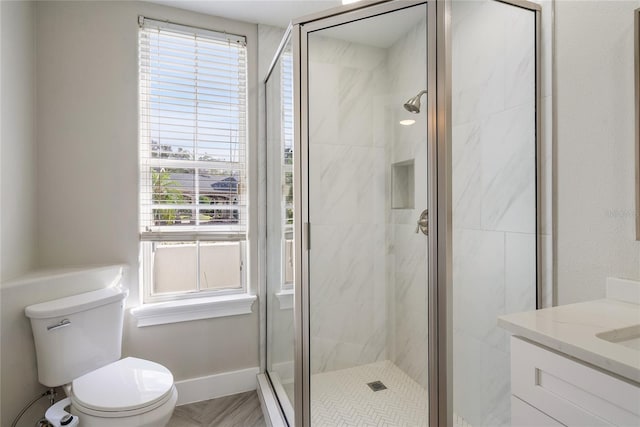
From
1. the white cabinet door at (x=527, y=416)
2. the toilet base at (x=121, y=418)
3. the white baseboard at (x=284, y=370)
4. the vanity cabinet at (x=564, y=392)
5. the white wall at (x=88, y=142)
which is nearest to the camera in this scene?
the vanity cabinet at (x=564, y=392)

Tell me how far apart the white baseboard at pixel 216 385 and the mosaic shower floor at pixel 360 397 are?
2.79 feet

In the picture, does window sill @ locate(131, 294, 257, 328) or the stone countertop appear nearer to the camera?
the stone countertop

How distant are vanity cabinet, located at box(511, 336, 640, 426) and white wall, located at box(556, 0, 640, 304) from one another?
0.52m

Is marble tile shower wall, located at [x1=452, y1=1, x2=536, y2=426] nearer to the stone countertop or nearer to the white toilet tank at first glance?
the stone countertop

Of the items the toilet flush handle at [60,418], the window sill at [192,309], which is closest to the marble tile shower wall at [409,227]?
the window sill at [192,309]

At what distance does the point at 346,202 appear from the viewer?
1.46 m

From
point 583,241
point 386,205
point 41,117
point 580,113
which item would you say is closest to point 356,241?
point 386,205

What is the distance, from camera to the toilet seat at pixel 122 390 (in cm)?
129

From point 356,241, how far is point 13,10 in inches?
Answer: 75.7

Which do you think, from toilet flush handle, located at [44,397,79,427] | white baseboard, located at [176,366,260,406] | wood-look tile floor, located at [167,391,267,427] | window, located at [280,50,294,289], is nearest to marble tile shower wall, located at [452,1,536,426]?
window, located at [280,50,294,289]

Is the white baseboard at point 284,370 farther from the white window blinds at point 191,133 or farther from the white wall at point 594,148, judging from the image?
the white wall at point 594,148

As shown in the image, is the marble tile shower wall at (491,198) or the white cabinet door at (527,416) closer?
the white cabinet door at (527,416)

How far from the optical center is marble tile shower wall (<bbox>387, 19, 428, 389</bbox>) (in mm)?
1302

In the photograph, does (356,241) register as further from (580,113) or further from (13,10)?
(13,10)
